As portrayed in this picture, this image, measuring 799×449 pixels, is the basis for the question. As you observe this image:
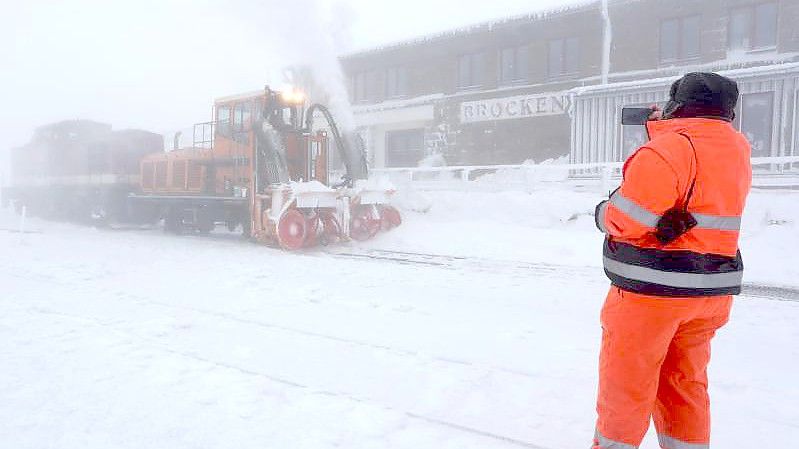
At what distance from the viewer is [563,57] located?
60.7 ft

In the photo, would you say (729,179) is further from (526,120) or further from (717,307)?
(526,120)

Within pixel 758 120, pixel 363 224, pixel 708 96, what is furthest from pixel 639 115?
pixel 758 120

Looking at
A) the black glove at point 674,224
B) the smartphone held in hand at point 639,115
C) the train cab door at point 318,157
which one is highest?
the train cab door at point 318,157

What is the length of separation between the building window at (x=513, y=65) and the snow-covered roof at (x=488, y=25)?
1.02 meters

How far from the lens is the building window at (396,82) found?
22.5m

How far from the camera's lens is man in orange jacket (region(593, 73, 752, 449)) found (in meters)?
2.09

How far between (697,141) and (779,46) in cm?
1623

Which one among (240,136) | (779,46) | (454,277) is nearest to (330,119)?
(240,136)

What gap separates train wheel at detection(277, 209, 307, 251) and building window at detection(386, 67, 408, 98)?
13078 millimetres

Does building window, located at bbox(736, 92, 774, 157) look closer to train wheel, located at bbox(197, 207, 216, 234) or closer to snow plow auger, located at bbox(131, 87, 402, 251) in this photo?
snow plow auger, located at bbox(131, 87, 402, 251)

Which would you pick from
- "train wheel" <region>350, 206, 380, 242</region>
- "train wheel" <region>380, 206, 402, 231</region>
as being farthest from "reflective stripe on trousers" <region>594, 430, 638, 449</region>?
"train wheel" <region>380, 206, 402, 231</region>

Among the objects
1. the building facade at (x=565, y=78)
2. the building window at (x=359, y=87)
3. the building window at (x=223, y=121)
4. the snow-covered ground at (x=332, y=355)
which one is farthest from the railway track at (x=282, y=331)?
the building window at (x=359, y=87)

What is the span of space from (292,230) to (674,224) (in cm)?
913

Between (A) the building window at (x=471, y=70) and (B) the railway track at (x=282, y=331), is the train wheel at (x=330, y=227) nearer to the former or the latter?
(B) the railway track at (x=282, y=331)
